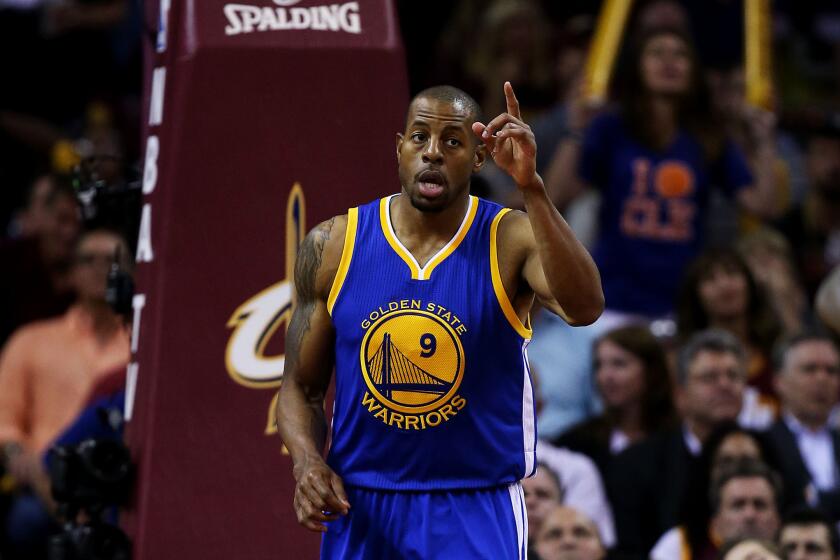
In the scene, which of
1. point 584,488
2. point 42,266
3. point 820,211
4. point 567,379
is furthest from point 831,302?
point 42,266

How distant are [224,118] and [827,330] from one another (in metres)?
4.10

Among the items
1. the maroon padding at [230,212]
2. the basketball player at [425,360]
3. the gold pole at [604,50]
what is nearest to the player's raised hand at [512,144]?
the basketball player at [425,360]

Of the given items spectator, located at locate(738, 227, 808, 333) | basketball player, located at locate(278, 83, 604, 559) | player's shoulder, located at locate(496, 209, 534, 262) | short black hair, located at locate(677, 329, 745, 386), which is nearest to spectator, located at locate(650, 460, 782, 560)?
short black hair, located at locate(677, 329, 745, 386)

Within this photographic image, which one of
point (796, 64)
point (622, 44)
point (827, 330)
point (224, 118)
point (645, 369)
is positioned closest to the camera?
point (224, 118)

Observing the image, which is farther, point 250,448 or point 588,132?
point 588,132

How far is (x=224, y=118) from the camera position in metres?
5.34

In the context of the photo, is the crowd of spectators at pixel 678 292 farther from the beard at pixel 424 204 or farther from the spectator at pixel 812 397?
the beard at pixel 424 204

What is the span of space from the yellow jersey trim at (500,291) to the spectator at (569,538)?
2.13 m

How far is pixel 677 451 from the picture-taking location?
730 cm

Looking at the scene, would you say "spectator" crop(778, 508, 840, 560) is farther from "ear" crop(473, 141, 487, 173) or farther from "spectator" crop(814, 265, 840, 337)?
"ear" crop(473, 141, 487, 173)

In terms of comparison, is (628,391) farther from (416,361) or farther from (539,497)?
(416,361)

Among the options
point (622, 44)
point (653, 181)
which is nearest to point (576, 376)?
point (653, 181)

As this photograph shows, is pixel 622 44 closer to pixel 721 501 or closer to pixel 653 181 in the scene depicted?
pixel 653 181

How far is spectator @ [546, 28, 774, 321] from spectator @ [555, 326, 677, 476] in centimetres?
73
